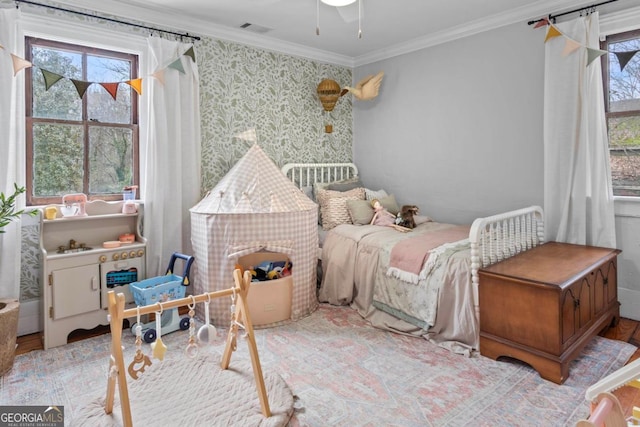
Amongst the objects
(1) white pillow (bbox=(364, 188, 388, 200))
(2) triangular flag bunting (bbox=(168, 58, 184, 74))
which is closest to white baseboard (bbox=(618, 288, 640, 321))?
(1) white pillow (bbox=(364, 188, 388, 200))

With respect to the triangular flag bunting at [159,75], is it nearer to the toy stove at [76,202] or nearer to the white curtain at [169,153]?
the white curtain at [169,153]

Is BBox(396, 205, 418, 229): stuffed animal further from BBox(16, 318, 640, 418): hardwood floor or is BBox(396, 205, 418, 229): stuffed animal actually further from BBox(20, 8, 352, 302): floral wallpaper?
BBox(16, 318, 640, 418): hardwood floor

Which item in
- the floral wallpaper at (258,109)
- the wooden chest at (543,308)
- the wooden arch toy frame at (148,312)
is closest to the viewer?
the wooden arch toy frame at (148,312)

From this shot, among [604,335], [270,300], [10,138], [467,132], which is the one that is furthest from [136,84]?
[604,335]

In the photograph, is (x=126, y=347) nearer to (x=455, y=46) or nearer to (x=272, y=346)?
(x=272, y=346)

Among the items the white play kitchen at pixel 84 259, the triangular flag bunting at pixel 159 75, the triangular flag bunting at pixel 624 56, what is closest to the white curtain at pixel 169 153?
the triangular flag bunting at pixel 159 75

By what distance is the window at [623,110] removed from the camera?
10.0 ft

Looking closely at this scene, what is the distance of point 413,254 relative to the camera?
9.77ft

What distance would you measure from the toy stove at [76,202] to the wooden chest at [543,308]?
2855 millimetres

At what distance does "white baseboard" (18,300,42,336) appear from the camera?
2.95 metres

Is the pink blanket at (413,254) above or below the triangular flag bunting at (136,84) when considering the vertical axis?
below

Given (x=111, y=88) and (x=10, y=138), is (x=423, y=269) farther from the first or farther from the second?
(x=10, y=138)

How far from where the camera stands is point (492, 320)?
247 cm

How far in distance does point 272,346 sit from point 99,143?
7.08 ft
